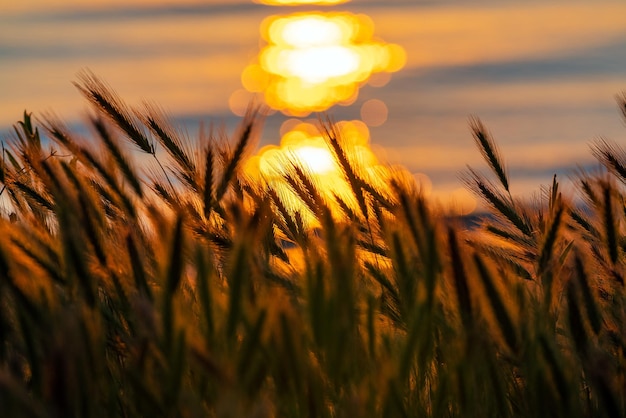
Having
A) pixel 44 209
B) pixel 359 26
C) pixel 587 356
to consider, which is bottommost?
pixel 587 356

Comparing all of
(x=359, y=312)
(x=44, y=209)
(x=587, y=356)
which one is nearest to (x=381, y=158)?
(x=359, y=312)

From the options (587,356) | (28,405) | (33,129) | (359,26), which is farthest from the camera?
(359,26)

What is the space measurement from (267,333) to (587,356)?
53cm

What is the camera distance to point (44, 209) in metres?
2.38

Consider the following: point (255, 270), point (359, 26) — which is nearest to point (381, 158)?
Answer: point (255, 270)

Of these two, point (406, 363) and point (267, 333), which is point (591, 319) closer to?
point (406, 363)

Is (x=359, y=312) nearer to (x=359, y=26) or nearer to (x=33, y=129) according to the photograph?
(x=33, y=129)

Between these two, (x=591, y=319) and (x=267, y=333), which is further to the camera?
(x=591, y=319)

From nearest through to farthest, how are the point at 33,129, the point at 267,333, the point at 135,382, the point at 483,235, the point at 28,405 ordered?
1. the point at 28,405
2. the point at 135,382
3. the point at 267,333
4. the point at 483,235
5. the point at 33,129

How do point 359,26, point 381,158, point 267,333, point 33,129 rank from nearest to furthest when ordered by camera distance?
1. point 267,333
2. point 381,158
3. point 33,129
4. point 359,26

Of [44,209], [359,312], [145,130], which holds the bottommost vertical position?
[359,312]

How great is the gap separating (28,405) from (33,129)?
176cm

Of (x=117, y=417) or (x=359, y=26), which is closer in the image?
(x=117, y=417)

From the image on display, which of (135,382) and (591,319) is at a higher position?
(591,319)
